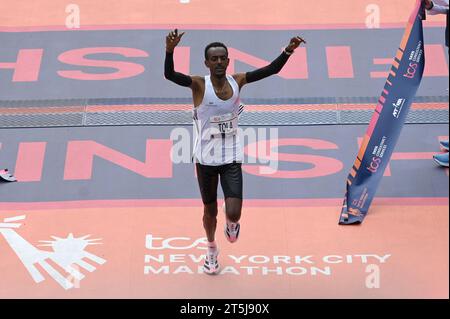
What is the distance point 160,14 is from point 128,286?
5.10 m

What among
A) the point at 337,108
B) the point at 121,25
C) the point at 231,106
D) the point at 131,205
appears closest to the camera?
the point at 231,106

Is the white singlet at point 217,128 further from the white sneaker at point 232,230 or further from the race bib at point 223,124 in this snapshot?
the white sneaker at point 232,230

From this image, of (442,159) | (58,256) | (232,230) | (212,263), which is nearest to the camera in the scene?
(232,230)

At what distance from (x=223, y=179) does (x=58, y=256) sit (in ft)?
5.77

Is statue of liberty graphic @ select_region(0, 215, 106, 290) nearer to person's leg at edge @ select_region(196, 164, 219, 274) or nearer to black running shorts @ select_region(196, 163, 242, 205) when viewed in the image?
person's leg at edge @ select_region(196, 164, 219, 274)

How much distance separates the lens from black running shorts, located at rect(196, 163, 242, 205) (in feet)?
27.0

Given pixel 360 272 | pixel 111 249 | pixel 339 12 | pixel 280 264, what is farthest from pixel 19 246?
pixel 339 12

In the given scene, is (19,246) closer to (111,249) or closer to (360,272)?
(111,249)

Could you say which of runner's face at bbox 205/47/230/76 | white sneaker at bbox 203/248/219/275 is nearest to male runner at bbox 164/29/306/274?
runner's face at bbox 205/47/230/76

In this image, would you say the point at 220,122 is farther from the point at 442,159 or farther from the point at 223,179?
the point at 442,159

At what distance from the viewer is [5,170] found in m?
10.2

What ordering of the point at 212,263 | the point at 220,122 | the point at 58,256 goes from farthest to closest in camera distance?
1. the point at 58,256
2. the point at 212,263
3. the point at 220,122

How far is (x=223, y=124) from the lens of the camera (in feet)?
27.0

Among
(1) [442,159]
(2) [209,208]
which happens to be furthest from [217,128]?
(1) [442,159]
